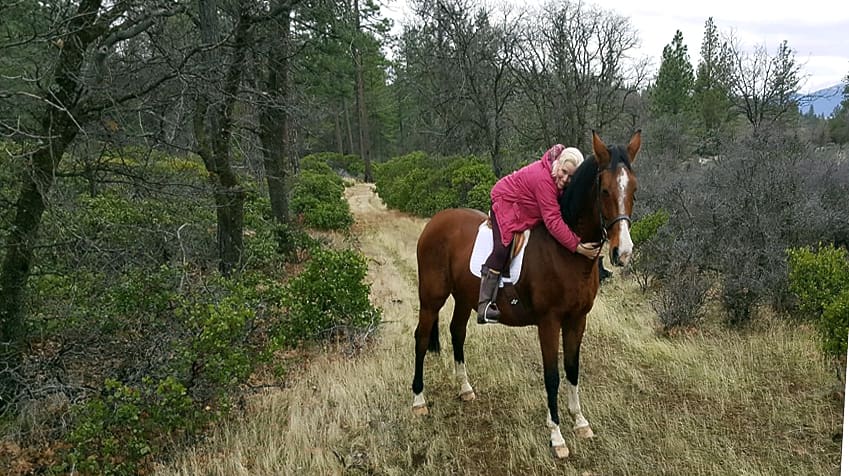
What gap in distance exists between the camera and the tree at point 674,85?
3484 cm

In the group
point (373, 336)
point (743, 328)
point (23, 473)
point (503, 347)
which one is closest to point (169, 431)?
point (23, 473)

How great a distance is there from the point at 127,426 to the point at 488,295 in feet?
10.1

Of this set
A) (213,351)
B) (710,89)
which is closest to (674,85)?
(710,89)

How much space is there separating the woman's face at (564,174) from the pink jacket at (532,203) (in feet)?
Answer: 0.15

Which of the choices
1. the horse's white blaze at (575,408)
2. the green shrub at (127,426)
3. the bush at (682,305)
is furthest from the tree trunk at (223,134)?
the bush at (682,305)

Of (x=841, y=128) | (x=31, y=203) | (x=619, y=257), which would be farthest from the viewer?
(x=841, y=128)

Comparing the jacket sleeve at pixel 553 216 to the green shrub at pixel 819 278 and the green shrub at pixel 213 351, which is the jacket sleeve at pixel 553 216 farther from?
the green shrub at pixel 819 278

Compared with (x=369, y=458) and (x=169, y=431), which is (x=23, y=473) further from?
(x=369, y=458)

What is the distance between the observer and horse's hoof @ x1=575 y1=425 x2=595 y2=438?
3.93 m

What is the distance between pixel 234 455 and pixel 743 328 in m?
5.83

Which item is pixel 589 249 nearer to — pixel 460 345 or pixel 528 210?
pixel 528 210

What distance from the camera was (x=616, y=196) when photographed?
3.16 metres

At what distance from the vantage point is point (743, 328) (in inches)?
232

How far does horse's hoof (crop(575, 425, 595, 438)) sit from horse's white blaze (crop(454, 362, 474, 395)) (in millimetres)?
1167
